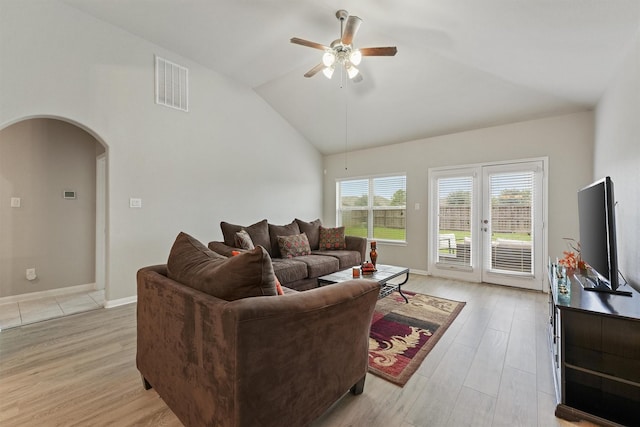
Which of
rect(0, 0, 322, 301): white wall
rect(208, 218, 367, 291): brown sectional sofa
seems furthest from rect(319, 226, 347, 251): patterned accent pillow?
rect(0, 0, 322, 301): white wall

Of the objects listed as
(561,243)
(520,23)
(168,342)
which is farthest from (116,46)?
(561,243)

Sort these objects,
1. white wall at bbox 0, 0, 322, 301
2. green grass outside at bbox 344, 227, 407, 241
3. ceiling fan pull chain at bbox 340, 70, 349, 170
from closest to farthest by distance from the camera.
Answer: white wall at bbox 0, 0, 322, 301 → ceiling fan pull chain at bbox 340, 70, 349, 170 → green grass outside at bbox 344, 227, 407, 241

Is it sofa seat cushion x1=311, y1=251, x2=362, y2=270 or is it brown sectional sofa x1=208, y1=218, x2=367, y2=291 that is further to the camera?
sofa seat cushion x1=311, y1=251, x2=362, y2=270

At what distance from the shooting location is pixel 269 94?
4.92 metres

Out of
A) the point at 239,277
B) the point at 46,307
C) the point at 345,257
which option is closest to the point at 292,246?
the point at 345,257

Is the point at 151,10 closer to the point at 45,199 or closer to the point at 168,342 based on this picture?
the point at 45,199

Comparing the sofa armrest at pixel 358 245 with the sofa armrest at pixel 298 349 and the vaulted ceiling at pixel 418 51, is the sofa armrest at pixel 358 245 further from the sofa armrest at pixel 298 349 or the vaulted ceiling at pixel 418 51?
the sofa armrest at pixel 298 349

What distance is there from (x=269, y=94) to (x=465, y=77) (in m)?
3.14

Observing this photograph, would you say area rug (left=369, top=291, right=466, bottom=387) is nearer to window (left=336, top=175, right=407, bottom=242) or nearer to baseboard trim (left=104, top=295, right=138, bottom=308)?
window (left=336, top=175, right=407, bottom=242)

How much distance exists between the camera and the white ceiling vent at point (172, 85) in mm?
3656

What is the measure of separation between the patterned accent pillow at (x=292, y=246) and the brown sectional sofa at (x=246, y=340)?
7.88ft

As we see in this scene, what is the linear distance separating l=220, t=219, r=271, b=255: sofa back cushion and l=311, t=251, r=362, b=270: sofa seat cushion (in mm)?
818

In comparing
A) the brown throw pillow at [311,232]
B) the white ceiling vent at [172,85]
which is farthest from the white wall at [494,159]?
the white ceiling vent at [172,85]

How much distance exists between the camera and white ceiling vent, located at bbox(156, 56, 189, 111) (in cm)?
366
